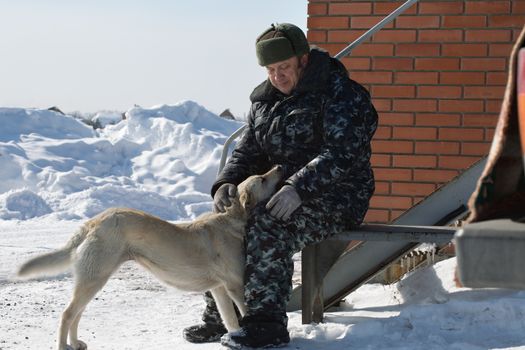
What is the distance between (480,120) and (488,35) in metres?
0.59

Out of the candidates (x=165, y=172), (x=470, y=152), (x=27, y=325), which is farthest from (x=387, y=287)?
(x=165, y=172)

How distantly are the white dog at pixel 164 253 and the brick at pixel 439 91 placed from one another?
1.71 metres

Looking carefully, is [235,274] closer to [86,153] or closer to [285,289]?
[285,289]

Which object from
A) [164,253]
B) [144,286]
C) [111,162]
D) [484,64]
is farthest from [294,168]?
[111,162]

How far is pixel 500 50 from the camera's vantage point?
231 inches

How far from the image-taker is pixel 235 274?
4641 mm

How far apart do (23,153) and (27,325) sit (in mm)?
9434

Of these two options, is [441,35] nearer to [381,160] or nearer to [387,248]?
[381,160]

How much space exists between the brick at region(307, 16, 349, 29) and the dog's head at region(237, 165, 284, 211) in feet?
5.75

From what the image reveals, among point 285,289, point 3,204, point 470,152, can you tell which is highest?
point 470,152

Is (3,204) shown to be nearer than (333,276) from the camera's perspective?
No

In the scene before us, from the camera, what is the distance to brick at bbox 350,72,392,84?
19.9 feet

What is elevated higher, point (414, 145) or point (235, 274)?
point (414, 145)

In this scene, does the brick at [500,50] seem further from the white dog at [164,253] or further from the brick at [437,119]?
the white dog at [164,253]
